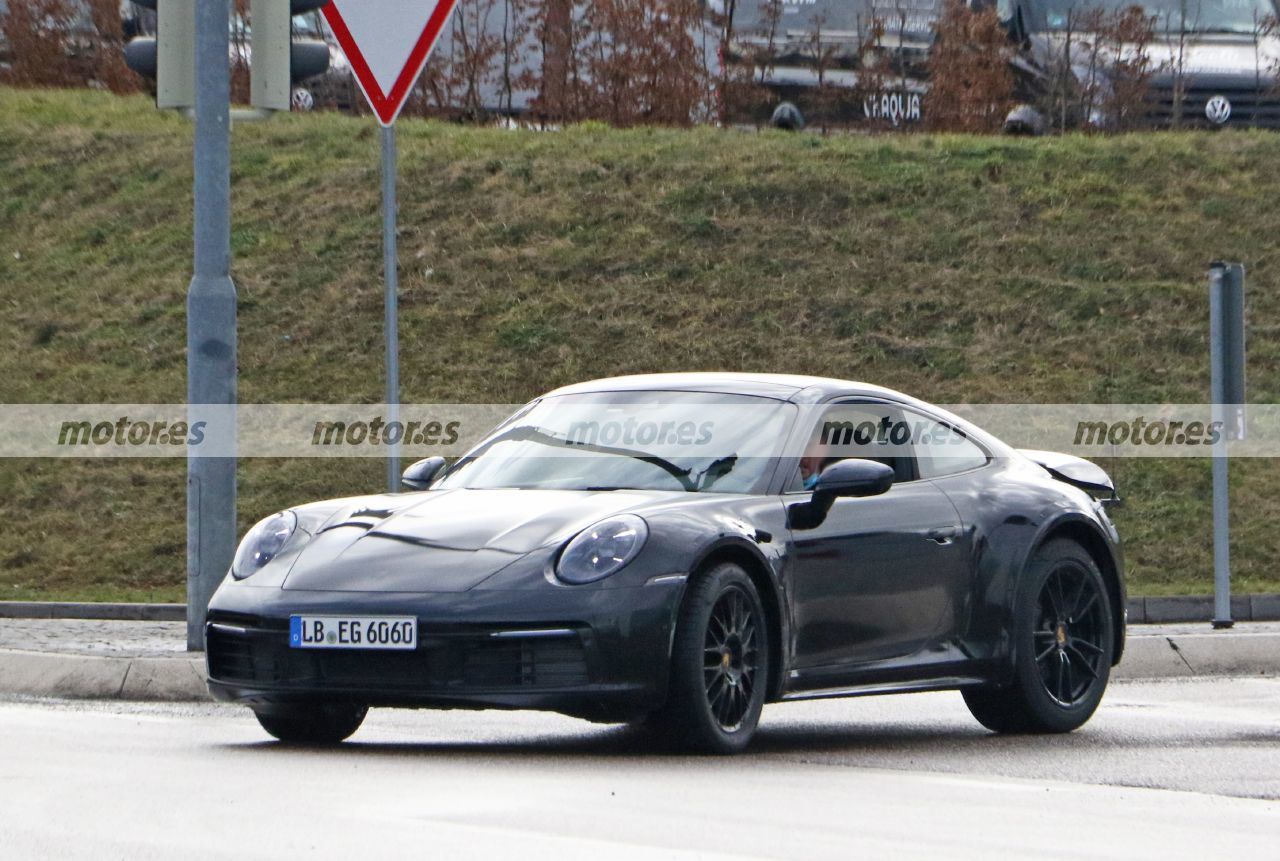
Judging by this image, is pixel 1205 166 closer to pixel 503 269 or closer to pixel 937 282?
pixel 937 282

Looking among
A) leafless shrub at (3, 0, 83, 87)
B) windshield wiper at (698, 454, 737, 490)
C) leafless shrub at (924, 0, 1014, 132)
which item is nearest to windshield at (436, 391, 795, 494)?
windshield wiper at (698, 454, 737, 490)

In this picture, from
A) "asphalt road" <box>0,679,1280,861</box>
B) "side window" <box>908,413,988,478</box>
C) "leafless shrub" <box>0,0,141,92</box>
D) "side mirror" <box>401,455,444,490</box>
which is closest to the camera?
"asphalt road" <box>0,679,1280,861</box>

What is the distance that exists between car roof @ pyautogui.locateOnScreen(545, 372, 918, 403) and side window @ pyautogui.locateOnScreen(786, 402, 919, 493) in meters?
0.07

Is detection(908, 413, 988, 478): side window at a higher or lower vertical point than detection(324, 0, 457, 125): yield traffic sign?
lower

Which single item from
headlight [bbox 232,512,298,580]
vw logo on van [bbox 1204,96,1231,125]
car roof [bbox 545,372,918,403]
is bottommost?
headlight [bbox 232,512,298,580]

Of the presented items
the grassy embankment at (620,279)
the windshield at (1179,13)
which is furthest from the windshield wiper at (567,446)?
the windshield at (1179,13)

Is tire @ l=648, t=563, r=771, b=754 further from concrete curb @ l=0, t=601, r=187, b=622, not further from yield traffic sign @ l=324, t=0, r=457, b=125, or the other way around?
concrete curb @ l=0, t=601, r=187, b=622

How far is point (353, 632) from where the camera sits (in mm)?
7035

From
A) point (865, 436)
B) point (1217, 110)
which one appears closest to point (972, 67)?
point (1217, 110)

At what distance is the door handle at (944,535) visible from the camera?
27.1ft

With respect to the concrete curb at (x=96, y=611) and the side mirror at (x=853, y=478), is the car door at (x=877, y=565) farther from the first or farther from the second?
the concrete curb at (x=96, y=611)

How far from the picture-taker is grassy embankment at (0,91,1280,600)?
660 inches

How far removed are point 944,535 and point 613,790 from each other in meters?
2.52

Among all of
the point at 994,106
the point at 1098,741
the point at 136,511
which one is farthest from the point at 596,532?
the point at 994,106
